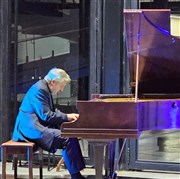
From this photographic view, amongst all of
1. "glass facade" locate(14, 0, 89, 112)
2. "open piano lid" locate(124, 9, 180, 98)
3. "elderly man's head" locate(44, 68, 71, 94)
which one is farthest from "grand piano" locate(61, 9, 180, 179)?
"glass facade" locate(14, 0, 89, 112)

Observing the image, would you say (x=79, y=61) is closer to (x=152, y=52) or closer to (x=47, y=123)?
(x=47, y=123)

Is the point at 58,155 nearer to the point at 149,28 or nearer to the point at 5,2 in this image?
the point at 5,2

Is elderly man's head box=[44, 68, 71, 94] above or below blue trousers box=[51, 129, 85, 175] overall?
above

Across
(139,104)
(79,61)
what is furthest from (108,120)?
(79,61)

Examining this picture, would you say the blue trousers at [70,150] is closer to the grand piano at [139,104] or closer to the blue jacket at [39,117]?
the blue jacket at [39,117]

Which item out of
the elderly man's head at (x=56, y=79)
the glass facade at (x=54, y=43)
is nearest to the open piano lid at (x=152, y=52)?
the elderly man's head at (x=56, y=79)

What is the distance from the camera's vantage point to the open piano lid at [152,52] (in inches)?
152

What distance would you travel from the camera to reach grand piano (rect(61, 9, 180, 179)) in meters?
3.92

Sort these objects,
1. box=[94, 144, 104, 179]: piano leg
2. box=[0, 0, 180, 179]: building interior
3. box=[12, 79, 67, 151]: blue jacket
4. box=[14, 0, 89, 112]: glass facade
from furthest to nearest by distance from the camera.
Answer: box=[14, 0, 89, 112]: glass facade, box=[0, 0, 180, 179]: building interior, box=[12, 79, 67, 151]: blue jacket, box=[94, 144, 104, 179]: piano leg

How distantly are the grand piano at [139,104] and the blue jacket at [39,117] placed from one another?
1031 mm

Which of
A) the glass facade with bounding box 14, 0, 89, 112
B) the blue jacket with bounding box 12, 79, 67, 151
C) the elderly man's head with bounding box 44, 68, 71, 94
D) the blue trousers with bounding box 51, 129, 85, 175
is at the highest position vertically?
the glass facade with bounding box 14, 0, 89, 112

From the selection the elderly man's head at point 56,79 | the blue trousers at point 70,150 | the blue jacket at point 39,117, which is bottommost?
the blue trousers at point 70,150

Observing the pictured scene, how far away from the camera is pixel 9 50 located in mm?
6656

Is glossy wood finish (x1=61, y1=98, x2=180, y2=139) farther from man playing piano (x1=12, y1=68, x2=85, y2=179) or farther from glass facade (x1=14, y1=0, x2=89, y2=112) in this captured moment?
glass facade (x1=14, y1=0, x2=89, y2=112)
